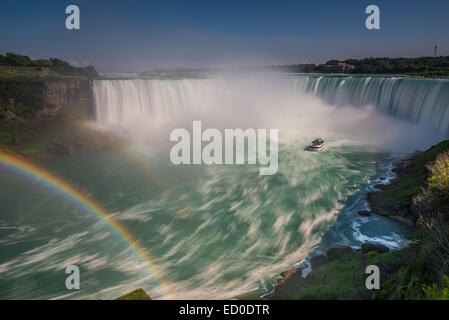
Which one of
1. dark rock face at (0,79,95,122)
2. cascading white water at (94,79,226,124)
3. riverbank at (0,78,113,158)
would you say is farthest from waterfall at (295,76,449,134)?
dark rock face at (0,79,95,122)

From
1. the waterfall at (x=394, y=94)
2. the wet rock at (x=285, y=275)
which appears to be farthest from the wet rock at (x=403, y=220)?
the waterfall at (x=394, y=94)

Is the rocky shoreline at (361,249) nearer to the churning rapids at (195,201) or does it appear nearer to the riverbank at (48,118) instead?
the churning rapids at (195,201)

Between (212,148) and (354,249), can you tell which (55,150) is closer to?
(212,148)

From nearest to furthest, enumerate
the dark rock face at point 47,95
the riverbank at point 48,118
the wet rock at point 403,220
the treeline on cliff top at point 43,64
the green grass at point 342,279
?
1. the green grass at point 342,279
2. the wet rock at point 403,220
3. the riverbank at point 48,118
4. the dark rock face at point 47,95
5. the treeline on cliff top at point 43,64

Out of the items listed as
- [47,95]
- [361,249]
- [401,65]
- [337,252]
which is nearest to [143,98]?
[47,95]

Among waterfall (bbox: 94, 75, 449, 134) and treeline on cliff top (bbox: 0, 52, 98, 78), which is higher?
treeline on cliff top (bbox: 0, 52, 98, 78)

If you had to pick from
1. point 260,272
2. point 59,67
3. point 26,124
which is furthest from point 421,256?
point 59,67

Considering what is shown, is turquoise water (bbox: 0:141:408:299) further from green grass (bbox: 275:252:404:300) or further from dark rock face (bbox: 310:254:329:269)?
green grass (bbox: 275:252:404:300)
